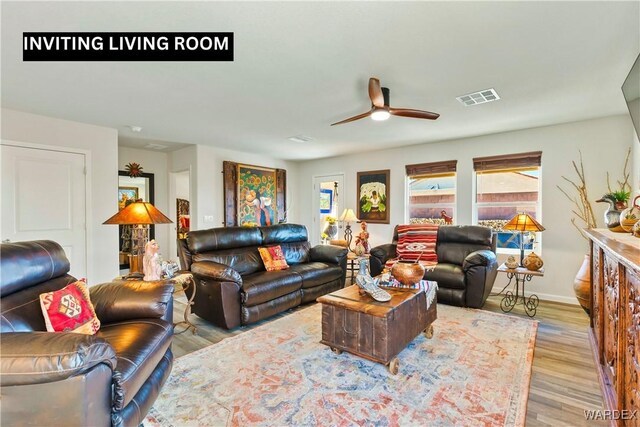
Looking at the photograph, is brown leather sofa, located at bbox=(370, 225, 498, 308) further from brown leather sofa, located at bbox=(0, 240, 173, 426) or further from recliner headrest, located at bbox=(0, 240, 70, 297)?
recliner headrest, located at bbox=(0, 240, 70, 297)

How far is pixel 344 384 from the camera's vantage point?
2086 millimetres

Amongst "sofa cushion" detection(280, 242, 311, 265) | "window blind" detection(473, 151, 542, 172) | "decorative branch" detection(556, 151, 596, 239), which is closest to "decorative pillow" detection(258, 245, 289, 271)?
"sofa cushion" detection(280, 242, 311, 265)

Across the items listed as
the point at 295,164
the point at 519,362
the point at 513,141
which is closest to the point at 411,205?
the point at 513,141

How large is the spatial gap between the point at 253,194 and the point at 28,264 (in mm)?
4339

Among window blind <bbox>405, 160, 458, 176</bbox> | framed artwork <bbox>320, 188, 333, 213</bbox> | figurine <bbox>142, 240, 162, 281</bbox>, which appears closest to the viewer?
figurine <bbox>142, 240, 162, 281</bbox>

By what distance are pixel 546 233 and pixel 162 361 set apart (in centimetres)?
476

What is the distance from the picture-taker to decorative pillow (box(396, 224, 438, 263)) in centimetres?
429

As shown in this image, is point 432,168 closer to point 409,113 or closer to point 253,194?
point 409,113

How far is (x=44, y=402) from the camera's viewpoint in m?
1.15

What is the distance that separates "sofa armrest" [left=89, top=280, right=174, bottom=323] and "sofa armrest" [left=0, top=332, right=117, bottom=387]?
0.78m

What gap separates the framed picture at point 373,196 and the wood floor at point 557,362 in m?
2.52

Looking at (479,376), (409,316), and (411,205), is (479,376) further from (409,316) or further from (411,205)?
(411,205)

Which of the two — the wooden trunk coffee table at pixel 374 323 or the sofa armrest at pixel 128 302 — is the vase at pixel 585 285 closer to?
the wooden trunk coffee table at pixel 374 323

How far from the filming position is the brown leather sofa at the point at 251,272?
9.95 feet
